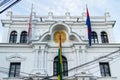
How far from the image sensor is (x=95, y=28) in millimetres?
21438

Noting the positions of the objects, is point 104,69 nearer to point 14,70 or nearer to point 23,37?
point 14,70

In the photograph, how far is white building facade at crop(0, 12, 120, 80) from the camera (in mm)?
Answer: 17797

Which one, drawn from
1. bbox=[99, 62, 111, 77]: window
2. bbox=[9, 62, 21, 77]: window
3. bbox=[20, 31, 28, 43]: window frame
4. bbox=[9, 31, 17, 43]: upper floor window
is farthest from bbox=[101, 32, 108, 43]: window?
bbox=[9, 31, 17, 43]: upper floor window

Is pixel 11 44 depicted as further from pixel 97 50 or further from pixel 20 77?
pixel 97 50

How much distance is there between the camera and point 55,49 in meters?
19.3

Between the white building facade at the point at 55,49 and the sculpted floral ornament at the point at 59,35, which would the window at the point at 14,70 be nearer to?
the white building facade at the point at 55,49

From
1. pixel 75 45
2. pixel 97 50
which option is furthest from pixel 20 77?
pixel 97 50

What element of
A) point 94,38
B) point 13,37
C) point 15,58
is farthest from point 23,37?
point 94,38

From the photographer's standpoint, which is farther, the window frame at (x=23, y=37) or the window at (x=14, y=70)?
the window frame at (x=23, y=37)

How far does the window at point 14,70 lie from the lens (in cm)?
1784

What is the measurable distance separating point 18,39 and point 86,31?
723 cm

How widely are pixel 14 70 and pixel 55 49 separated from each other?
440 cm

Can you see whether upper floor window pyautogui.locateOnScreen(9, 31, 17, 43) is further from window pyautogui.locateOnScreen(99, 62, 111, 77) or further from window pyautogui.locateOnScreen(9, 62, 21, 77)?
window pyautogui.locateOnScreen(99, 62, 111, 77)

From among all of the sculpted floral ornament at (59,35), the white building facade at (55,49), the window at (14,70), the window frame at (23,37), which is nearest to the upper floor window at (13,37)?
the white building facade at (55,49)
